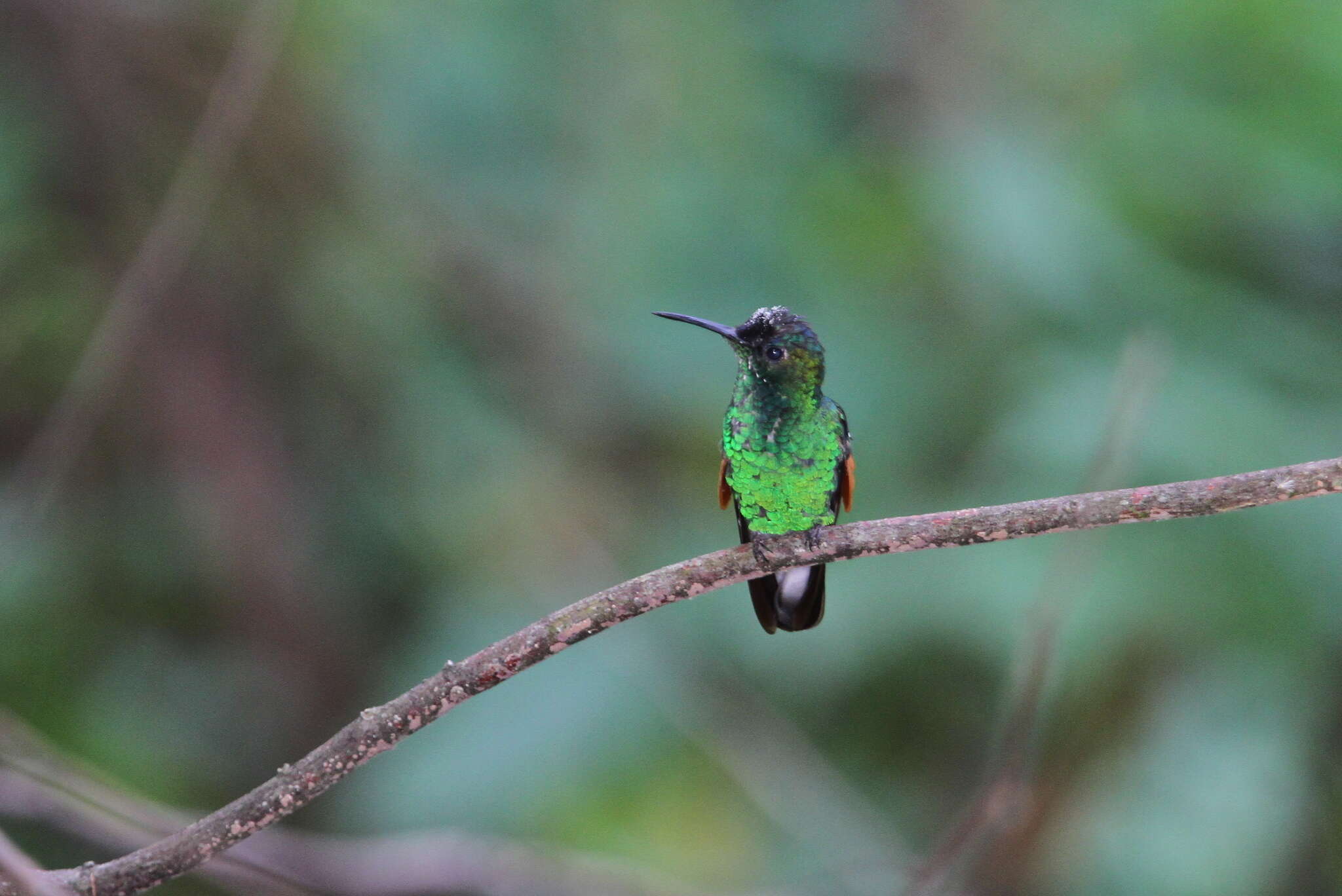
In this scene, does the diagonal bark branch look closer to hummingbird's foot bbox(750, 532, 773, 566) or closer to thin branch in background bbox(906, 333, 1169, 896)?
hummingbird's foot bbox(750, 532, 773, 566)

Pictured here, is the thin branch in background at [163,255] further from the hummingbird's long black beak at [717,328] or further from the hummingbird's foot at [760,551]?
the hummingbird's foot at [760,551]

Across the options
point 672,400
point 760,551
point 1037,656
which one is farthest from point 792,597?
point 672,400

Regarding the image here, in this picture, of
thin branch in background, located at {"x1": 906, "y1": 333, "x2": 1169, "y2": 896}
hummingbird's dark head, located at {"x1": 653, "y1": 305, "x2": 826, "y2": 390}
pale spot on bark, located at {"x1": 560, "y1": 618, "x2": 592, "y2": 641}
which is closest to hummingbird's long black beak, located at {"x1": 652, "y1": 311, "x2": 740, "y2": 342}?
hummingbird's dark head, located at {"x1": 653, "y1": 305, "x2": 826, "y2": 390}

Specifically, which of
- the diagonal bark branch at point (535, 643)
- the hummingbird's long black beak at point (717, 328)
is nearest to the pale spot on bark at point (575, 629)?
the diagonal bark branch at point (535, 643)

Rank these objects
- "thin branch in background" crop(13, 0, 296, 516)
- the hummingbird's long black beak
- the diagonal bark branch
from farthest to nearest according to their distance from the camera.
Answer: "thin branch in background" crop(13, 0, 296, 516)
the hummingbird's long black beak
the diagonal bark branch

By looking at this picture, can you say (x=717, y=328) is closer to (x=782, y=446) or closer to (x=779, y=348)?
(x=779, y=348)

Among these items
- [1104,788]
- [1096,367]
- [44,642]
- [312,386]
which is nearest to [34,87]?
Result: [312,386]
